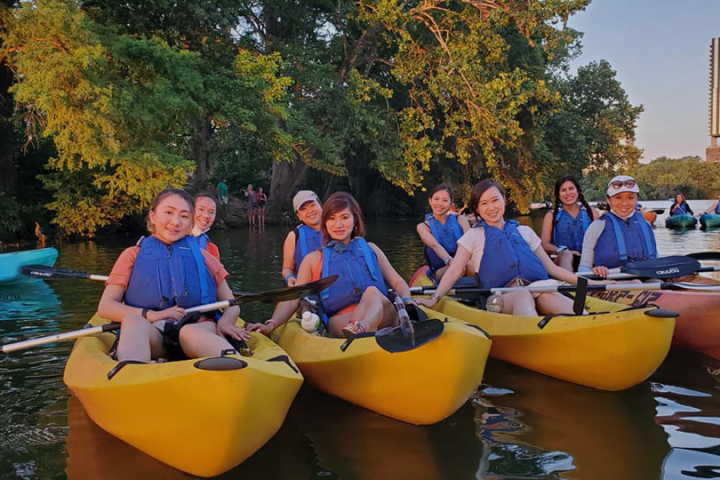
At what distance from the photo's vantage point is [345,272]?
153 inches

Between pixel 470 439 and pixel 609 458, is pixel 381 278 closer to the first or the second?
pixel 470 439

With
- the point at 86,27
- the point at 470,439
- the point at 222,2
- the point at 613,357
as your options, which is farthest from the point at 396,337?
the point at 222,2

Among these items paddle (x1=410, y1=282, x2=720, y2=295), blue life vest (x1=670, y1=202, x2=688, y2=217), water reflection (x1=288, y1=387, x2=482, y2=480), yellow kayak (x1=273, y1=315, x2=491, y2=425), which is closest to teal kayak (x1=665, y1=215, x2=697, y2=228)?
blue life vest (x1=670, y1=202, x2=688, y2=217)

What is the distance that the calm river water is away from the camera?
8.96 feet

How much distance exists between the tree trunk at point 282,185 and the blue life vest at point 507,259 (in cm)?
1573

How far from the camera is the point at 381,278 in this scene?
395 cm

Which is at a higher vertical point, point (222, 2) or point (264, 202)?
point (222, 2)

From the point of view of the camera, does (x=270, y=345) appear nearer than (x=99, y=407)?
No

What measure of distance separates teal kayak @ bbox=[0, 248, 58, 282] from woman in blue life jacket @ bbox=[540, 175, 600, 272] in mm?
6649

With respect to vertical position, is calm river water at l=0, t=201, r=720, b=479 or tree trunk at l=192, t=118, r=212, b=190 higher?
tree trunk at l=192, t=118, r=212, b=190

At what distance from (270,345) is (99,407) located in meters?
0.89

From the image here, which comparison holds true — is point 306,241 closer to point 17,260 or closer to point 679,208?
point 17,260

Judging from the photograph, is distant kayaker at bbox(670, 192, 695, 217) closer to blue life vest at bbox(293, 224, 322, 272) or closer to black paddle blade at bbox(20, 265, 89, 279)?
blue life vest at bbox(293, 224, 322, 272)

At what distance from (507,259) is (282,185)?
1660 cm
